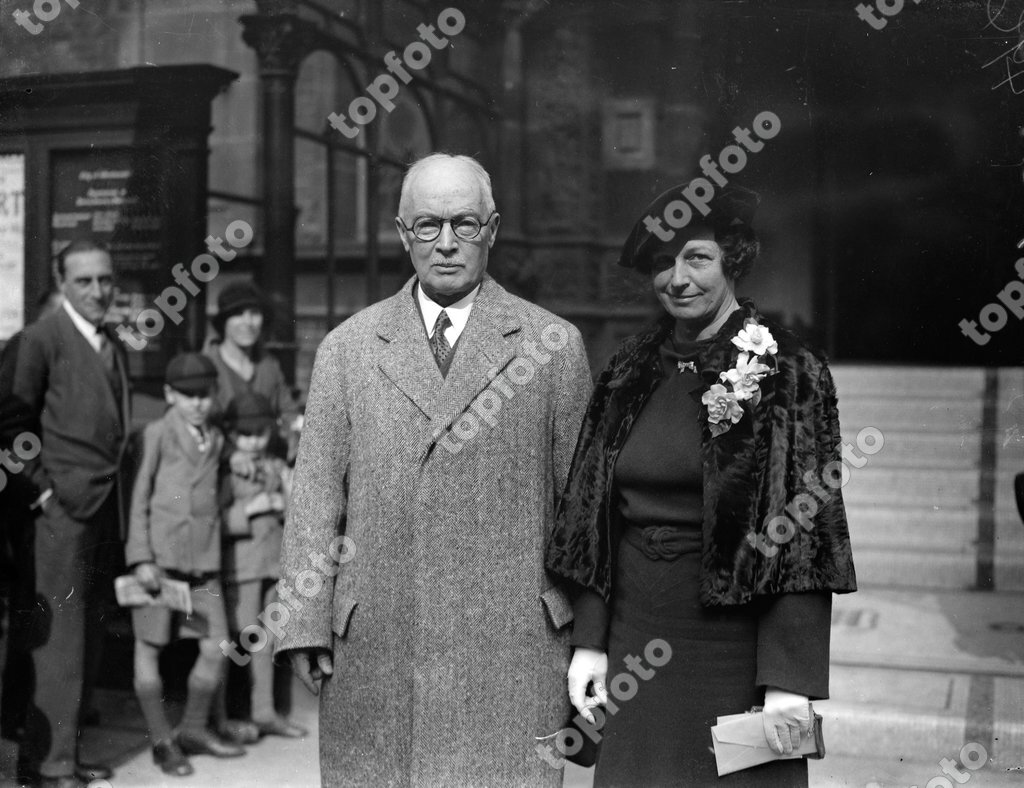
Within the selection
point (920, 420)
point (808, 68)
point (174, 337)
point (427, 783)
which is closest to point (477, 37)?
point (808, 68)

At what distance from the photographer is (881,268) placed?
4.02m

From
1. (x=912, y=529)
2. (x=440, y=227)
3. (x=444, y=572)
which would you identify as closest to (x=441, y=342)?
(x=440, y=227)

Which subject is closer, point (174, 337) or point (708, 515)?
point (708, 515)

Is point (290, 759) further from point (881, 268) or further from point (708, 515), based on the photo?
point (881, 268)

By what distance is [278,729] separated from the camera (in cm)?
458

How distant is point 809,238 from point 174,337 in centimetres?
249

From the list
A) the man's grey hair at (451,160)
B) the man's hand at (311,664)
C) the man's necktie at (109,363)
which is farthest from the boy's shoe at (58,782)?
the man's grey hair at (451,160)

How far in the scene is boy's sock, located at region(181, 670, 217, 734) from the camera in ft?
14.6

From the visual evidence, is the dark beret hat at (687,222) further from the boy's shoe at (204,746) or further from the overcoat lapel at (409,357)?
the boy's shoe at (204,746)

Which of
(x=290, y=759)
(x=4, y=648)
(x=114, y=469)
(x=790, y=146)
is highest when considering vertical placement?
(x=790, y=146)

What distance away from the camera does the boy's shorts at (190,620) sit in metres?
4.42

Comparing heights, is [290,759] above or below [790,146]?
below

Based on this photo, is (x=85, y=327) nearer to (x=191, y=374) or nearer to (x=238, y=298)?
(x=191, y=374)

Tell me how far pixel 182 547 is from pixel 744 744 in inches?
103
